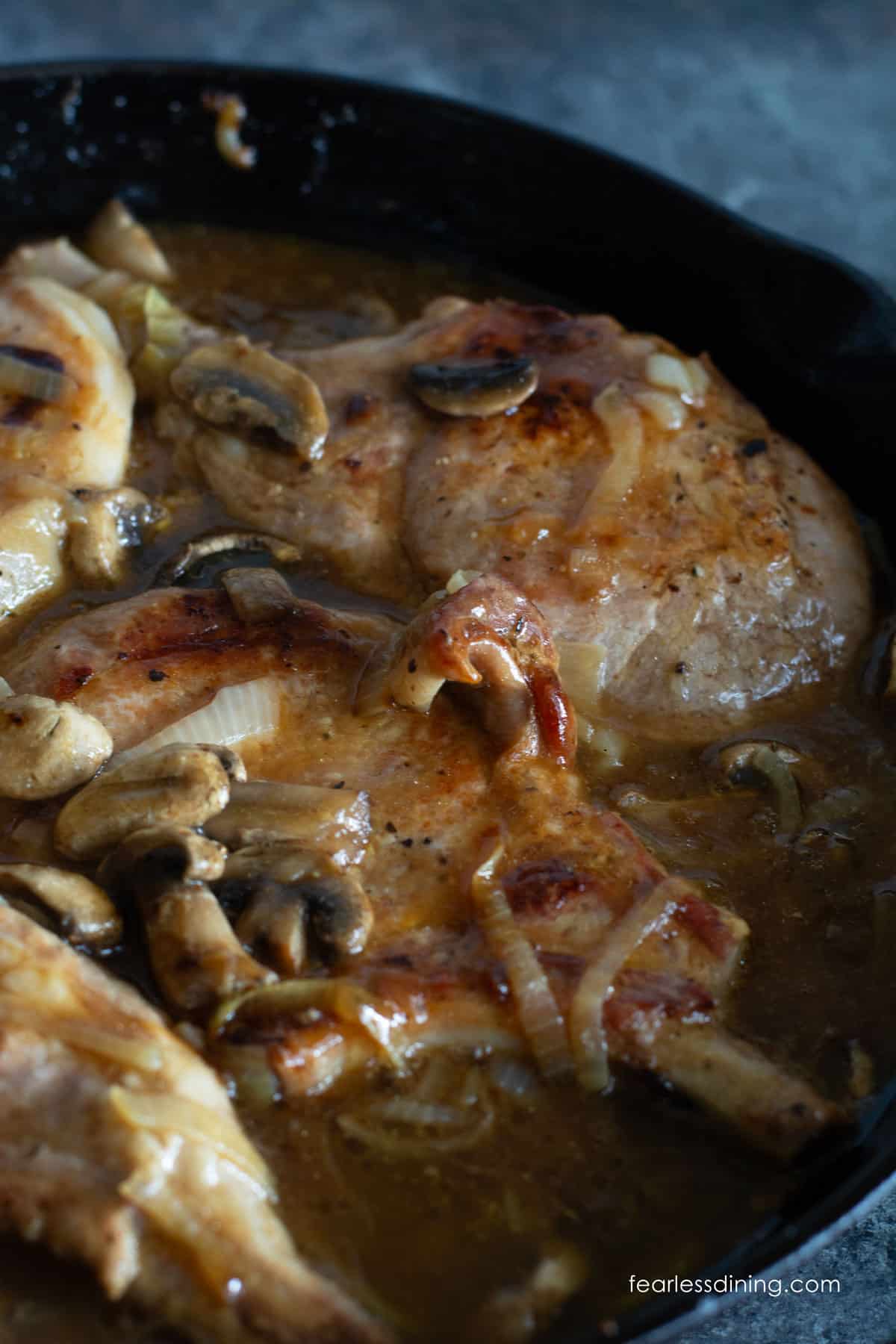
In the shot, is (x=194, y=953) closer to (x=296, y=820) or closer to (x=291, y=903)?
(x=291, y=903)

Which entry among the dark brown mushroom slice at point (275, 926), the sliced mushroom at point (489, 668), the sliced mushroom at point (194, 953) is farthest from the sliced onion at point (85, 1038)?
the sliced mushroom at point (489, 668)

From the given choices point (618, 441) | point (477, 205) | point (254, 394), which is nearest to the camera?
point (618, 441)

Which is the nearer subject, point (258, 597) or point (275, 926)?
point (275, 926)

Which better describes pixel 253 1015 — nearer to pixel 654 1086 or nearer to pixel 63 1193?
pixel 63 1193

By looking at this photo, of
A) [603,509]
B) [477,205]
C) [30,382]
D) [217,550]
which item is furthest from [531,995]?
[477,205]

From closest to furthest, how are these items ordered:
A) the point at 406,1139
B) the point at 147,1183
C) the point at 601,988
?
1. the point at 147,1183
2. the point at 406,1139
3. the point at 601,988

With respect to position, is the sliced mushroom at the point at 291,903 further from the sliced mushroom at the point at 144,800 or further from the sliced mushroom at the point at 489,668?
the sliced mushroom at the point at 489,668

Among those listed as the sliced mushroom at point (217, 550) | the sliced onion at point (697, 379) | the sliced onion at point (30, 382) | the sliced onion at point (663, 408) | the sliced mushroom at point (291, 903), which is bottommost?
the sliced mushroom at point (217, 550)

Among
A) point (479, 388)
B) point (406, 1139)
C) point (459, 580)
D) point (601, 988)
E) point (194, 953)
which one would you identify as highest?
point (479, 388)

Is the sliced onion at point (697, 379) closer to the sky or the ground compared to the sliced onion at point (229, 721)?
closer to the sky
